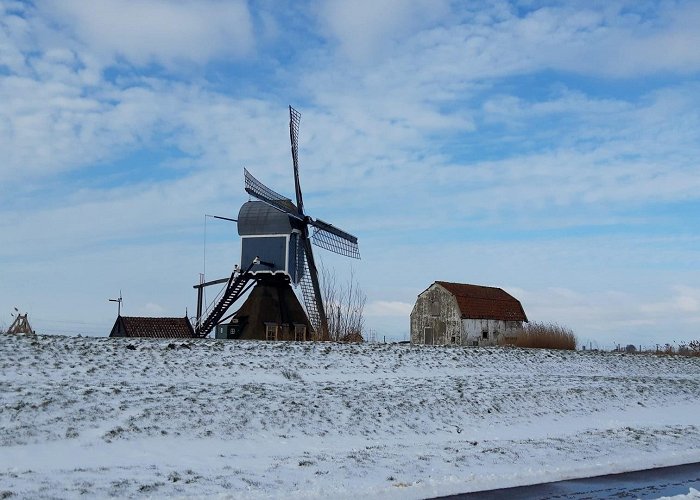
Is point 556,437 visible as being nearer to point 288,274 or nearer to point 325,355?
point 325,355

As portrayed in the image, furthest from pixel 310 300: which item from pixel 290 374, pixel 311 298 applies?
pixel 290 374

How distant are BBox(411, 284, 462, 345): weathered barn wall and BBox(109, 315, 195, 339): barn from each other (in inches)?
699

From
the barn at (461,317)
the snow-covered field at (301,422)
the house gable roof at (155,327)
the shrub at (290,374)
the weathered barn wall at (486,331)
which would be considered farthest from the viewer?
the barn at (461,317)

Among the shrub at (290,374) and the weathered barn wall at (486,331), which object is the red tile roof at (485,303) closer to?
the weathered barn wall at (486,331)

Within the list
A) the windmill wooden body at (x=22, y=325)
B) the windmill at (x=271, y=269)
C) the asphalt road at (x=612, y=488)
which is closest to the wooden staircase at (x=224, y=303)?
the windmill at (x=271, y=269)

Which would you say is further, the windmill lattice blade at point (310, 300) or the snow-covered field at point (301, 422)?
the windmill lattice blade at point (310, 300)

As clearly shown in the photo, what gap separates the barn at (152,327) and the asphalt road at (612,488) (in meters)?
31.5

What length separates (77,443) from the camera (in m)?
15.1

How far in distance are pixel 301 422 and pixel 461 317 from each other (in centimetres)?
3437

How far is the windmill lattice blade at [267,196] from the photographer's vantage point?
44875 mm

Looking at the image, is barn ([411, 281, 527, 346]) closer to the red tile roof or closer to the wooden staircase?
the red tile roof

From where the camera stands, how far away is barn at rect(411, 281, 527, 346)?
170 feet

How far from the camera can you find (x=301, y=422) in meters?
18.1

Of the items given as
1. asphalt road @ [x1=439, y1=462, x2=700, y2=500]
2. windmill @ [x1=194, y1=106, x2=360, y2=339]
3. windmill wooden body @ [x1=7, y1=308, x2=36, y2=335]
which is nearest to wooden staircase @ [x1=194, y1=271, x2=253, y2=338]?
windmill @ [x1=194, y1=106, x2=360, y2=339]
